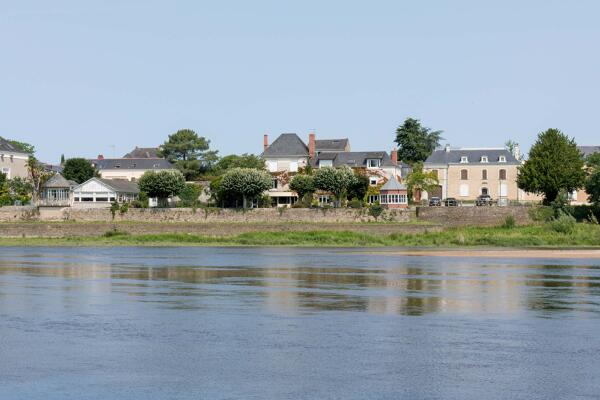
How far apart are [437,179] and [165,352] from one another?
89.7 m

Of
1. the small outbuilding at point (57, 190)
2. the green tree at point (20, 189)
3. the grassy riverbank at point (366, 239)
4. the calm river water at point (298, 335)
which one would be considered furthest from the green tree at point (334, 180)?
the calm river water at point (298, 335)

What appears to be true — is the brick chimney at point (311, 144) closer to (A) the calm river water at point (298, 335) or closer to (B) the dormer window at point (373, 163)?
(B) the dormer window at point (373, 163)

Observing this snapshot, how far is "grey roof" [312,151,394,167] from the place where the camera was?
355 feet

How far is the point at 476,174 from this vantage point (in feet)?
361

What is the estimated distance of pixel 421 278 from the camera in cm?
4322

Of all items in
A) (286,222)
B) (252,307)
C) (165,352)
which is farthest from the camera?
(286,222)

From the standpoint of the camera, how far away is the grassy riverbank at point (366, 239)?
7625 cm

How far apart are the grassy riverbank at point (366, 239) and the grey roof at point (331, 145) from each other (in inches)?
1306

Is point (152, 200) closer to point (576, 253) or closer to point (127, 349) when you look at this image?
point (576, 253)

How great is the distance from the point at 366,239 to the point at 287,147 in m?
34.0

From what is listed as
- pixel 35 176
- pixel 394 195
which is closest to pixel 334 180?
pixel 394 195

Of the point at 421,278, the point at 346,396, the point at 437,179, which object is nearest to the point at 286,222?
the point at 437,179

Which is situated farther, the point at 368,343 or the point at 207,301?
the point at 207,301

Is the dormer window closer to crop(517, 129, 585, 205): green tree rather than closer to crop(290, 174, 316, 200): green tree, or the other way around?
crop(290, 174, 316, 200): green tree
